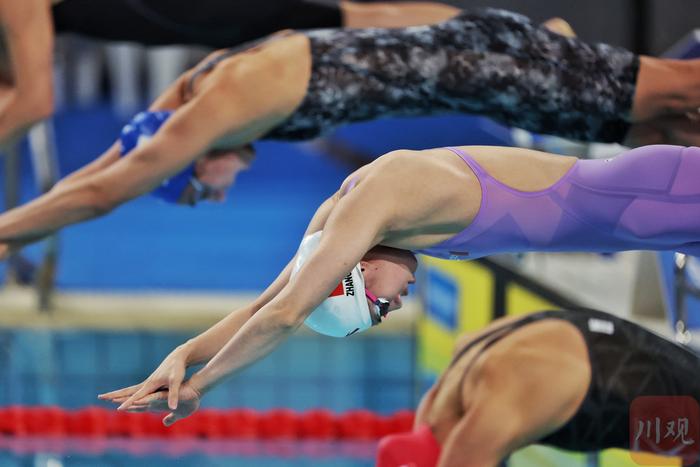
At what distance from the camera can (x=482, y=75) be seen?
8.05ft

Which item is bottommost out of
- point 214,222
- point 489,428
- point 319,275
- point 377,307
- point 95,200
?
point 214,222

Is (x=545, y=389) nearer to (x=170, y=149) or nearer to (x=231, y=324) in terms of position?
(x=231, y=324)

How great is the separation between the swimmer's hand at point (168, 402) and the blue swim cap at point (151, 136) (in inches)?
32.2

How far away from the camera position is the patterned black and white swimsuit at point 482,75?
2418 mm

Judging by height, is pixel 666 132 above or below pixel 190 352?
above

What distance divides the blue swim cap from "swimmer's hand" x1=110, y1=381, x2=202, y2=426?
0.82 metres

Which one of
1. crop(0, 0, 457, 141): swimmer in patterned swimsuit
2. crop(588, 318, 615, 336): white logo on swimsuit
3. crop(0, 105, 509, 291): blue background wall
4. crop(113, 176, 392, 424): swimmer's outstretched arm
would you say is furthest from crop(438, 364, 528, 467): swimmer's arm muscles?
crop(0, 105, 509, 291): blue background wall

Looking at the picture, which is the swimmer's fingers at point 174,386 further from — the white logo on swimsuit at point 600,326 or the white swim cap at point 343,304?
the white logo on swimsuit at point 600,326

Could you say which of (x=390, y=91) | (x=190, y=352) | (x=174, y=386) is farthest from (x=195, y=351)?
(x=390, y=91)

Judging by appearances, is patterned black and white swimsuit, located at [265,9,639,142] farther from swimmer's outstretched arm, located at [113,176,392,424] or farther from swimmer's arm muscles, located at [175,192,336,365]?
swimmer's outstretched arm, located at [113,176,392,424]

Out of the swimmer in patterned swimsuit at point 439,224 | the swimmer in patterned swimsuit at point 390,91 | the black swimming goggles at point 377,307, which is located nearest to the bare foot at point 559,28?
the swimmer in patterned swimsuit at point 390,91

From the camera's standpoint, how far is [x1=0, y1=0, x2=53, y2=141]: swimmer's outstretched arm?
253 centimetres

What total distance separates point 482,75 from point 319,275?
0.93 metres

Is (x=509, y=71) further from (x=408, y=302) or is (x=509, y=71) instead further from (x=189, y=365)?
(x=408, y=302)
